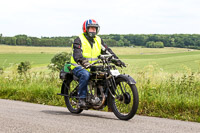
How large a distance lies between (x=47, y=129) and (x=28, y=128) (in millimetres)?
317

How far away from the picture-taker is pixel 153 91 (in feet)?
31.1

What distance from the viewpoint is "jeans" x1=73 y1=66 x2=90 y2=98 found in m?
7.25

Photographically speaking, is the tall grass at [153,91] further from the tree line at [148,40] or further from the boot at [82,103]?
the tree line at [148,40]

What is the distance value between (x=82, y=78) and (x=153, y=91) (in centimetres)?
287

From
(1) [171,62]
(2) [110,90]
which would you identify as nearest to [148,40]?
(1) [171,62]

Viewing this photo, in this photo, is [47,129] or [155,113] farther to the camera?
[155,113]

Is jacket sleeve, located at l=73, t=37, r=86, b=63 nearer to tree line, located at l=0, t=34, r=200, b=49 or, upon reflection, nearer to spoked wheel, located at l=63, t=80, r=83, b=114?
spoked wheel, located at l=63, t=80, r=83, b=114

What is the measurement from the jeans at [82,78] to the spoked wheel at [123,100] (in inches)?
26.4

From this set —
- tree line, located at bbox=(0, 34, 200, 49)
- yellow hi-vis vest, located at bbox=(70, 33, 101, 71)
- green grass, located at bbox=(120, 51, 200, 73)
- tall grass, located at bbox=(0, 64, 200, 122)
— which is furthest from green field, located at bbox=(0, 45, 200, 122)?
tree line, located at bbox=(0, 34, 200, 49)

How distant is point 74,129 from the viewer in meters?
5.40

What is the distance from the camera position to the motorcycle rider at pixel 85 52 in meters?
7.23

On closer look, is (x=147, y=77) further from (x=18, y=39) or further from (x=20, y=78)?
(x=18, y=39)

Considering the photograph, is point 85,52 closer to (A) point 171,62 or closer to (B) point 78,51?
(B) point 78,51

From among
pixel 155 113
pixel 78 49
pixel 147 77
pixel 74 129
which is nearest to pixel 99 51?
pixel 78 49
